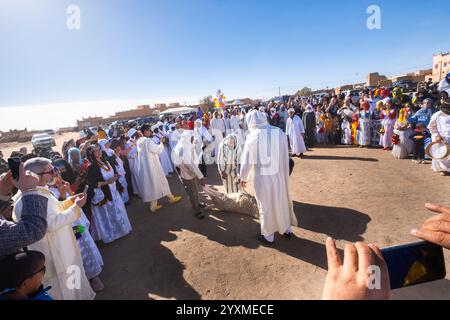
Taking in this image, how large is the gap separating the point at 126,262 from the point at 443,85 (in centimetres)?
1161

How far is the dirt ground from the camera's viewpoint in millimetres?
3053

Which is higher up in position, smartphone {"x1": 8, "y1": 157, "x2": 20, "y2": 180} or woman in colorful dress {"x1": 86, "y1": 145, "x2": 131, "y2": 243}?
smartphone {"x1": 8, "y1": 157, "x2": 20, "y2": 180}

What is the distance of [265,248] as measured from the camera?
3787 millimetres

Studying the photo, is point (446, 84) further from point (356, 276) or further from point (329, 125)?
point (356, 276)

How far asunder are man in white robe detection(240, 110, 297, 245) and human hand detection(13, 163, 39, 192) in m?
2.61

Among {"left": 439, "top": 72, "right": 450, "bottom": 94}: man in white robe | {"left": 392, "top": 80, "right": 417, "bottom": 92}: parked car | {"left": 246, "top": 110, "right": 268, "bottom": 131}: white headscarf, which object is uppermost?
{"left": 392, "top": 80, "right": 417, "bottom": 92}: parked car

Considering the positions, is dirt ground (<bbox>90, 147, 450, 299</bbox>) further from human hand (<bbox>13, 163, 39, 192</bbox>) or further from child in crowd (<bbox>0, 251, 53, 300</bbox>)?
human hand (<bbox>13, 163, 39, 192</bbox>)

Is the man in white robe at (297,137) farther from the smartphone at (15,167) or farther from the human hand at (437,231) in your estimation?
the human hand at (437,231)

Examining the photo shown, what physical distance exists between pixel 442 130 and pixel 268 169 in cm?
475

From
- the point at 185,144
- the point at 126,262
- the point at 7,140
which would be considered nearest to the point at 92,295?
the point at 126,262

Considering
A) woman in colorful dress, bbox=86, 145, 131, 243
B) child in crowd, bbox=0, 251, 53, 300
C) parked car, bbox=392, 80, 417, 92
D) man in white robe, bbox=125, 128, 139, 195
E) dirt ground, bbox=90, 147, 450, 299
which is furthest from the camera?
parked car, bbox=392, 80, 417, 92

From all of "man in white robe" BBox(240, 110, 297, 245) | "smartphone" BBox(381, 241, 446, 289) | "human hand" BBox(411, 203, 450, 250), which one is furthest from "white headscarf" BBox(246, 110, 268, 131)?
"smartphone" BBox(381, 241, 446, 289)

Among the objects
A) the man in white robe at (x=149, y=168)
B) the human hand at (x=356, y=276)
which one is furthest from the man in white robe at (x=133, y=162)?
the human hand at (x=356, y=276)
